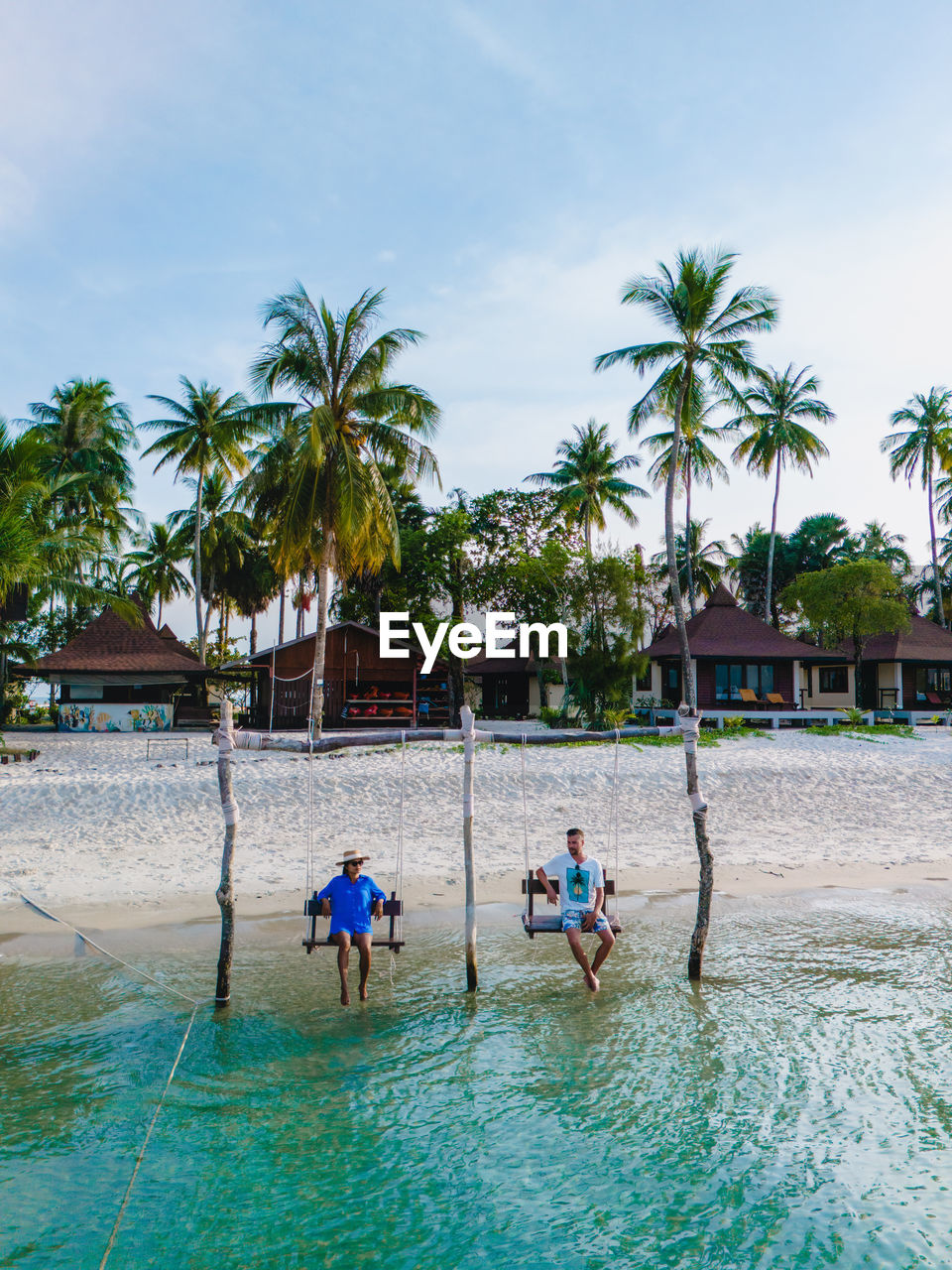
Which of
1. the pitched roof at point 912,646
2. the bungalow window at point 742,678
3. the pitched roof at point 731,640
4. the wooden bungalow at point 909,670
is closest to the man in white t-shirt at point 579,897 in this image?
the pitched roof at point 731,640

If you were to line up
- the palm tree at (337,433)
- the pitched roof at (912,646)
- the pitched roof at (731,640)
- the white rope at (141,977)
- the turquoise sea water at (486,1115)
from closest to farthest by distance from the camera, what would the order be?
1. the turquoise sea water at (486,1115)
2. the white rope at (141,977)
3. the palm tree at (337,433)
4. the pitched roof at (731,640)
5. the pitched roof at (912,646)

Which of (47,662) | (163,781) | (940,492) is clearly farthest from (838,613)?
(47,662)

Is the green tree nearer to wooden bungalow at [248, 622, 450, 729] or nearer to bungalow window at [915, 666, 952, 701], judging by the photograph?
bungalow window at [915, 666, 952, 701]

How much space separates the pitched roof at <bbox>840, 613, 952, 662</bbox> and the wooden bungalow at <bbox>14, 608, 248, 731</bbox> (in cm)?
2807

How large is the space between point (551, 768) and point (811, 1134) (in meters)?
13.1

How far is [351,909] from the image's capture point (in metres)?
8.70

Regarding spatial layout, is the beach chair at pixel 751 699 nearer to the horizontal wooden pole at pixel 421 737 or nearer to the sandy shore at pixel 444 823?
the sandy shore at pixel 444 823

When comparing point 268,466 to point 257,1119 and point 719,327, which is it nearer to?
point 719,327

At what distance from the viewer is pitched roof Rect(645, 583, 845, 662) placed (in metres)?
35.9

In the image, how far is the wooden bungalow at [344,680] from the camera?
33844 mm

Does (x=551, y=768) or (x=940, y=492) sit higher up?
(x=940, y=492)

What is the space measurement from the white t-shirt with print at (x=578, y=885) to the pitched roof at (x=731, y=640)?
2728cm

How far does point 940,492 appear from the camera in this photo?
4831 cm

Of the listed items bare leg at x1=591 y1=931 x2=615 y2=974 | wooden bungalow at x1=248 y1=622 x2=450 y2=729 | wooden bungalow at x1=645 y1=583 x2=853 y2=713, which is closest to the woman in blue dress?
bare leg at x1=591 y1=931 x2=615 y2=974
